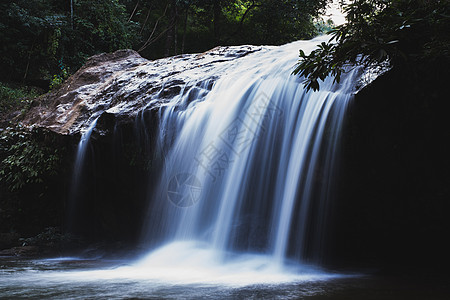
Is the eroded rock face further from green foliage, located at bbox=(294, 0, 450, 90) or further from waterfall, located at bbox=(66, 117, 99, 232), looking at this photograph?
green foliage, located at bbox=(294, 0, 450, 90)

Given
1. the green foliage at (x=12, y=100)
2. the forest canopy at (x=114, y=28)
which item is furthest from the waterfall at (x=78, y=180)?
the forest canopy at (x=114, y=28)

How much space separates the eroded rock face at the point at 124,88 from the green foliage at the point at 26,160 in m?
0.34

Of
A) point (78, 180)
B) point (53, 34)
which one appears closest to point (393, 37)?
point (78, 180)

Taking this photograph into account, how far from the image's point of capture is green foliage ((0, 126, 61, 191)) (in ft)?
21.1

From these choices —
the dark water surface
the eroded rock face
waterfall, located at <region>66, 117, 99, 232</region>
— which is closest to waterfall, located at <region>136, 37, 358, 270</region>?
the eroded rock face

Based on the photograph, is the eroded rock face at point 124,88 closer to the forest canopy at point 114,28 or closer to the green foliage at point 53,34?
the forest canopy at point 114,28

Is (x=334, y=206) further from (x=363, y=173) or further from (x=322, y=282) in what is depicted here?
(x=322, y=282)

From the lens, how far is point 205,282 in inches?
132

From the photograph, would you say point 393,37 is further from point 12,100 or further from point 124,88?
point 12,100

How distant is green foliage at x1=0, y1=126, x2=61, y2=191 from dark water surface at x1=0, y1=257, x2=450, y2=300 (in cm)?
276

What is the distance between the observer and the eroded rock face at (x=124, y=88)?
5855 millimetres

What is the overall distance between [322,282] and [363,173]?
1395 millimetres

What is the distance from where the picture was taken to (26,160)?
21.8ft

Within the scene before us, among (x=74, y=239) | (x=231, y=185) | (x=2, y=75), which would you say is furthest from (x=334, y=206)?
(x=2, y=75)
